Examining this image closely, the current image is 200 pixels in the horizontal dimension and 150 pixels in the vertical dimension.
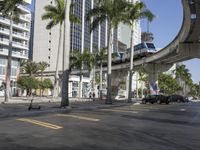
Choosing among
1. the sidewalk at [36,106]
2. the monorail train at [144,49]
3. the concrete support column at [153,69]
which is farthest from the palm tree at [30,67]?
the sidewalk at [36,106]

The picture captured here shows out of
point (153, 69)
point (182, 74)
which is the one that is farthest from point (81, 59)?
point (182, 74)

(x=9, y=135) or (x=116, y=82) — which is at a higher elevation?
(x=116, y=82)

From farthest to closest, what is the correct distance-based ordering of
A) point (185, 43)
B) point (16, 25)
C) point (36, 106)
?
1. point (16, 25)
2. point (185, 43)
3. point (36, 106)

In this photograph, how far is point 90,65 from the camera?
267ft

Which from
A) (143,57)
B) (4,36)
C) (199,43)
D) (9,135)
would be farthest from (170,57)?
(9,135)

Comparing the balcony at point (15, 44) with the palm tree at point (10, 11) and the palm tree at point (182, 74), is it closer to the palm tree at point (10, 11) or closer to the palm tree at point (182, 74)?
the palm tree at point (10, 11)

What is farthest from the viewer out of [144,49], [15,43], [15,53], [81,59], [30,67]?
[30,67]

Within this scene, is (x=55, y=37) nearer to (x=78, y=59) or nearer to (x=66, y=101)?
(x=78, y=59)

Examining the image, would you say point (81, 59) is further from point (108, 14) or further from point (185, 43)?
point (108, 14)

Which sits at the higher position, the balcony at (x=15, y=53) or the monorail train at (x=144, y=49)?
the balcony at (x=15, y=53)

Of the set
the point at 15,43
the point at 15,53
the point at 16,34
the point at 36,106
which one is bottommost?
the point at 36,106

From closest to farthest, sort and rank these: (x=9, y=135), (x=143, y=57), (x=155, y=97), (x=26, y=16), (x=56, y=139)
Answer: (x=56, y=139), (x=9, y=135), (x=155, y=97), (x=143, y=57), (x=26, y=16)

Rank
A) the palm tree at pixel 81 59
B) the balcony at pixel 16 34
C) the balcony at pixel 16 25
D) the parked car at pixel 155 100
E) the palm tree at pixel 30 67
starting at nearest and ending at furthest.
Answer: the parked car at pixel 155 100, the palm tree at pixel 81 59, the balcony at pixel 16 25, the balcony at pixel 16 34, the palm tree at pixel 30 67

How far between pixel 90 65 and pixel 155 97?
24.3 meters
